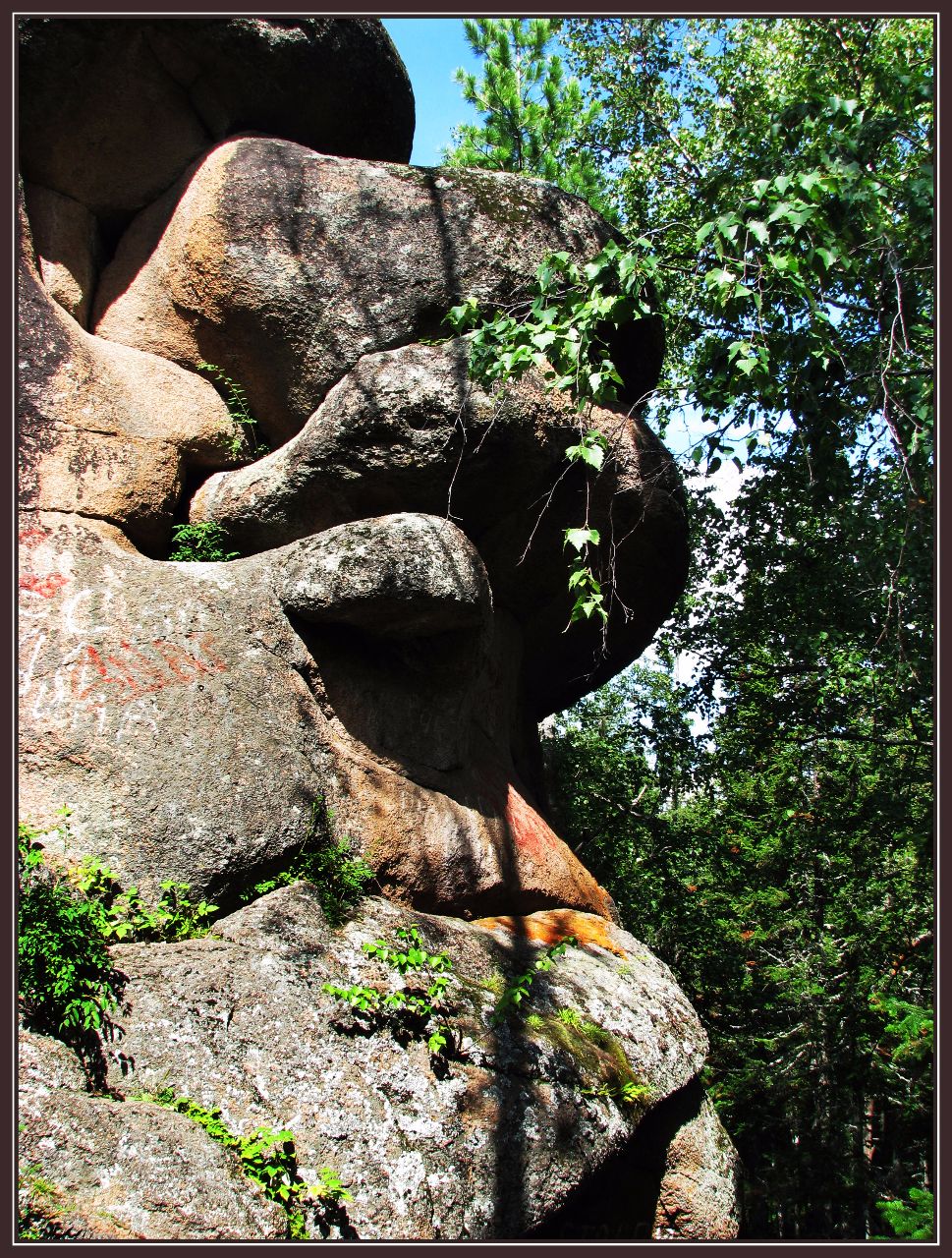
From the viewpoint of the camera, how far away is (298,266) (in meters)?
7.03

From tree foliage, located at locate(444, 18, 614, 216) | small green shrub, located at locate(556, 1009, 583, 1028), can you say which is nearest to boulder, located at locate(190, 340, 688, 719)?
small green shrub, located at locate(556, 1009, 583, 1028)

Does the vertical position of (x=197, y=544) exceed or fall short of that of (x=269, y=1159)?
it exceeds it

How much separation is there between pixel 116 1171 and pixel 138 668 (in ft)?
8.04

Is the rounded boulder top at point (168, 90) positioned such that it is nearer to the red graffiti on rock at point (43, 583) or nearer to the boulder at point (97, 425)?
the boulder at point (97, 425)

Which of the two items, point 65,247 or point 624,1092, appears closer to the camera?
point 624,1092

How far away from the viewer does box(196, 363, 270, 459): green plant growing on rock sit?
23.4ft

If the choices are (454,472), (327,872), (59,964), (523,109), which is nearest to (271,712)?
(327,872)

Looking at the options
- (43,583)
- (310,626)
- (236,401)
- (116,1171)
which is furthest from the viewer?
(236,401)

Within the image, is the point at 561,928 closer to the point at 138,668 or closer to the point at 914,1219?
the point at 914,1219

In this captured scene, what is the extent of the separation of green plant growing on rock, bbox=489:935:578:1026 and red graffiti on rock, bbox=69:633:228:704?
→ 7.39ft

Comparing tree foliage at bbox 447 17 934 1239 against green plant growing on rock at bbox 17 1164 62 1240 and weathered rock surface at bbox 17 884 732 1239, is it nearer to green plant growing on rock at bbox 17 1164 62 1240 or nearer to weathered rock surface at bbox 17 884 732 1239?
weathered rock surface at bbox 17 884 732 1239

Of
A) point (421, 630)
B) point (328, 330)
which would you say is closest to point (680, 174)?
point (328, 330)

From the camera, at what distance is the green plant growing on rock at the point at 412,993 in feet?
14.4

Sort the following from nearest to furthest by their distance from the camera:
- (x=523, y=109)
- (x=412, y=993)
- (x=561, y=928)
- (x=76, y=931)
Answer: (x=76, y=931)
(x=412, y=993)
(x=561, y=928)
(x=523, y=109)
